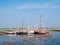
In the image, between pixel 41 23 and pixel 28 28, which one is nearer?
pixel 41 23

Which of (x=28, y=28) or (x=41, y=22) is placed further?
(x=28, y=28)

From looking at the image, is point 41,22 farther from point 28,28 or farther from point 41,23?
point 28,28

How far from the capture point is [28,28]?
14388 centimetres

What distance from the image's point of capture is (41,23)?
383 feet

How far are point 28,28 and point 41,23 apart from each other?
28.7m

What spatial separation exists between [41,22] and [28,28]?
1158 inches

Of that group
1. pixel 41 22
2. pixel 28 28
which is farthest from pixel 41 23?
pixel 28 28

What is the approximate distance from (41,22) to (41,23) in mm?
949

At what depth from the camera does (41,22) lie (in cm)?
11619
